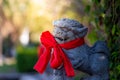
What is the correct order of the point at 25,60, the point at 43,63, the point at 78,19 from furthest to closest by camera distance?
1. the point at 25,60
2. the point at 78,19
3. the point at 43,63

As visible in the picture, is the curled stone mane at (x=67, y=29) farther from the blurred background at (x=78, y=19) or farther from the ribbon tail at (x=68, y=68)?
the blurred background at (x=78, y=19)

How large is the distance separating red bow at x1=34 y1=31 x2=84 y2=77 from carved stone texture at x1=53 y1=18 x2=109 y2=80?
0.03m

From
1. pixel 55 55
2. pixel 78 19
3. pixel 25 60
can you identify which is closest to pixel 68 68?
pixel 55 55

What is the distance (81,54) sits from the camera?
13.4 ft

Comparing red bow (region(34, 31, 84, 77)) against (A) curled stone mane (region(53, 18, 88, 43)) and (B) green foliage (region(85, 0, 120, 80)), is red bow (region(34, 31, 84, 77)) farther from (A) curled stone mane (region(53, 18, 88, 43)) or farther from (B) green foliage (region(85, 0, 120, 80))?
(B) green foliage (region(85, 0, 120, 80))

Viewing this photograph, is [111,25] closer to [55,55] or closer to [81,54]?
[81,54]

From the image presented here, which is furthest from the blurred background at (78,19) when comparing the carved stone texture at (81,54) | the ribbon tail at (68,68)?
the ribbon tail at (68,68)

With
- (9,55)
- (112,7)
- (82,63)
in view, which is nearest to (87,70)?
(82,63)

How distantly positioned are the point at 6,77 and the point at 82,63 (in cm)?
2078

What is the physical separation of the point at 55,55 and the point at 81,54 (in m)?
0.22

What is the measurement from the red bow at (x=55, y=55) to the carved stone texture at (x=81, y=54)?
0.03 m

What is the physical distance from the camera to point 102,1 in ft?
15.7

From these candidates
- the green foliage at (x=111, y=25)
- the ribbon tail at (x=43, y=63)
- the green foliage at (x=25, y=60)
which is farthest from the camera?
the green foliage at (x=25, y=60)

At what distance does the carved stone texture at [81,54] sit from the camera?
404 cm
